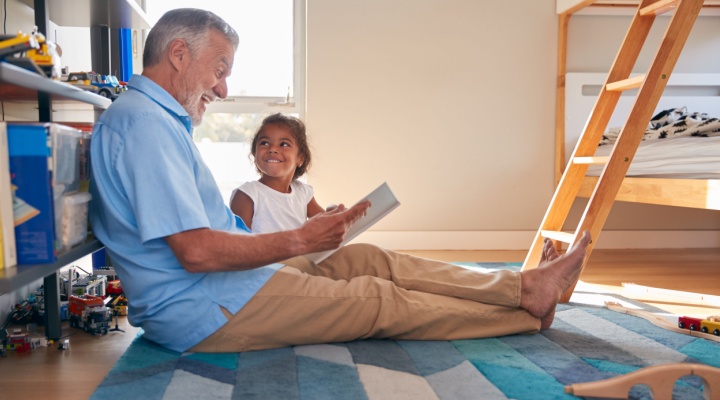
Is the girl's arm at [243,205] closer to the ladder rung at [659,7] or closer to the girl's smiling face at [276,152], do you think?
the girl's smiling face at [276,152]

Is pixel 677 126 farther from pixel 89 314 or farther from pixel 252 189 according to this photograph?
pixel 89 314

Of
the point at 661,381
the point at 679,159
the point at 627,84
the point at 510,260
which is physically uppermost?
the point at 627,84

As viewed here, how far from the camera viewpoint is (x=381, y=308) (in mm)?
1404

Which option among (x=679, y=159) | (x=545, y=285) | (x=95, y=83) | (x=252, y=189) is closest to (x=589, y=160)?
(x=679, y=159)

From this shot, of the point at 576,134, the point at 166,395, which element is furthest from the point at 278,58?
the point at 166,395

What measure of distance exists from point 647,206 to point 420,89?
1.28 metres

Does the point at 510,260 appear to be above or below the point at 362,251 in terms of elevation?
below

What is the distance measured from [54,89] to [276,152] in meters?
0.93

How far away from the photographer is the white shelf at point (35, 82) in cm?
89

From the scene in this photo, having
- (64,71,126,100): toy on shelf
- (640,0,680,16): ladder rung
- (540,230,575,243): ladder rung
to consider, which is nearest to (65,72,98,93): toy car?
(64,71,126,100): toy on shelf

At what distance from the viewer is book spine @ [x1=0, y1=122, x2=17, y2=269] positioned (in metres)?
1.02

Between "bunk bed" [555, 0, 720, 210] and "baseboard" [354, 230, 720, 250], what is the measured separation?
1.30 ft

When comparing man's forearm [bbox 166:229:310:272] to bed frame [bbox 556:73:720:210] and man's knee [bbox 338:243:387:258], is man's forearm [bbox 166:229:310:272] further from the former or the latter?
bed frame [bbox 556:73:720:210]

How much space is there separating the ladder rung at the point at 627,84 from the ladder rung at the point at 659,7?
0.24 meters
